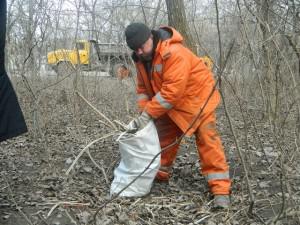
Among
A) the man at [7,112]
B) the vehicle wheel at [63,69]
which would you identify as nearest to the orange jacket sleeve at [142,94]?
the man at [7,112]

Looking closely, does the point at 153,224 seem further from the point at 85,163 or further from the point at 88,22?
the point at 88,22

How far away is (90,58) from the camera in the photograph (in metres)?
7.59

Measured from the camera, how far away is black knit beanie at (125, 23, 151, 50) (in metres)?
3.68

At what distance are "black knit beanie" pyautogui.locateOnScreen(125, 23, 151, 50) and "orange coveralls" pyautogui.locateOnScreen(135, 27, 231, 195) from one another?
15 cm

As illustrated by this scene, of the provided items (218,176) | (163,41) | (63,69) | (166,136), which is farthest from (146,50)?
(63,69)

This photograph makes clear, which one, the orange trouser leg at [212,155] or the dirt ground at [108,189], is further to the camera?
the orange trouser leg at [212,155]

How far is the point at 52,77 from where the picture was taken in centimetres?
772

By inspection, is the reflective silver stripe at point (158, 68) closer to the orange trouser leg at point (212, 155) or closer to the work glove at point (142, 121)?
the work glove at point (142, 121)

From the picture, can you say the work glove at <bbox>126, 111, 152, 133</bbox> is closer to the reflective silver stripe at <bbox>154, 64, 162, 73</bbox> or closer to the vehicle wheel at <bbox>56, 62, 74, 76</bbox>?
the reflective silver stripe at <bbox>154, 64, 162, 73</bbox>

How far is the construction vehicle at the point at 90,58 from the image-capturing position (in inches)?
273

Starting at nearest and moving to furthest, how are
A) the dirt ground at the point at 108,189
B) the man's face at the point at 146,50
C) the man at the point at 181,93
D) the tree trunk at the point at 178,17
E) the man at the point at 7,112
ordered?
the man at the point at 7,112 < the dirt ground at the point at 108,189 < the man at the point at 181,93 < the man's face at the point at 146,50 < the tree trunk at the point at 178,17

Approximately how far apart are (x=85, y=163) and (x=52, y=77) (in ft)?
11.0

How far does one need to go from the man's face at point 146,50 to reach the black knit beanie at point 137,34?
43mm

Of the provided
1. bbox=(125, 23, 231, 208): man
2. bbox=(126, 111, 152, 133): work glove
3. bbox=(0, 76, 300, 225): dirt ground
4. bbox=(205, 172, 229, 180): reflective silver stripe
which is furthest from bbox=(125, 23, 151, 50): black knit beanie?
bbox=(205, 172, 229, 180): reflective silver stripe
